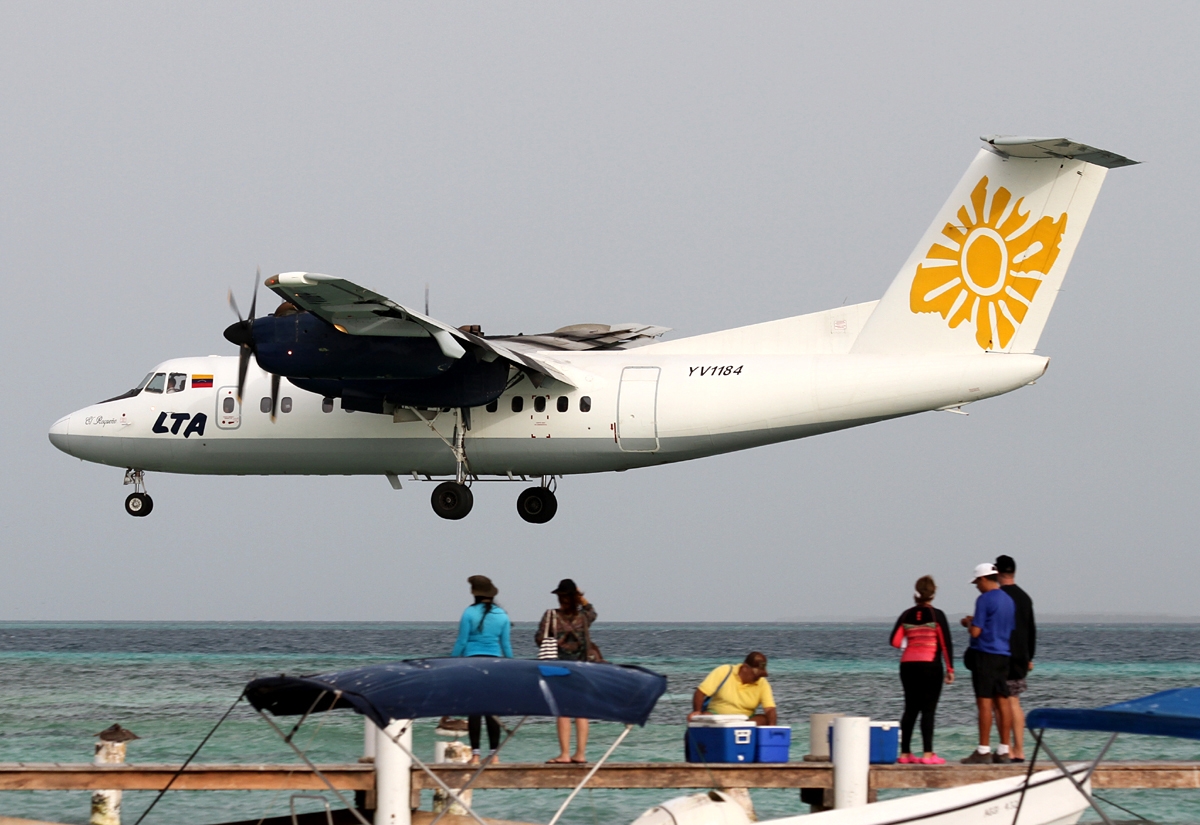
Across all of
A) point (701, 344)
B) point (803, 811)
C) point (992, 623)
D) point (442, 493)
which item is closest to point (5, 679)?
point (442, 493)

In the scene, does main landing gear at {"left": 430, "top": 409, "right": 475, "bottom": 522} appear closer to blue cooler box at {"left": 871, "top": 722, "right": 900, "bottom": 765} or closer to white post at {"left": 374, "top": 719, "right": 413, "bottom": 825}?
white post at {"left": 374, "top": 719, "right": 413, "bottom": 825}

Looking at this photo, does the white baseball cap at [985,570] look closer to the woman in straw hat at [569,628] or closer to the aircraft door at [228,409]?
the woman in straw hat at [569,628]

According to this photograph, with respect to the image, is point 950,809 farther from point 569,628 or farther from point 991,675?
point 569,628

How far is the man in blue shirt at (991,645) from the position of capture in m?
13.6

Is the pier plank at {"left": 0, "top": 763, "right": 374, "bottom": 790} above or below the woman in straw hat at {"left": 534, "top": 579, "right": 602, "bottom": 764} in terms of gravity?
below

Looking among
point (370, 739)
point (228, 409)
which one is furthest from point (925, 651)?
point (228, 409)

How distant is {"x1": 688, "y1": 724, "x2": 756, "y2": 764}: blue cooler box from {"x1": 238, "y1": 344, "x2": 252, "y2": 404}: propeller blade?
13124 mm

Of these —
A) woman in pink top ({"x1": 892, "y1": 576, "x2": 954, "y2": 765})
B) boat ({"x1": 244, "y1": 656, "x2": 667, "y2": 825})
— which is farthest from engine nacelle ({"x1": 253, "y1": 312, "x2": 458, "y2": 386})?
boat ({"x1": 244, "y1": 656, "x2": 667, "y2": 825})

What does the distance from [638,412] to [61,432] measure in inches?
465

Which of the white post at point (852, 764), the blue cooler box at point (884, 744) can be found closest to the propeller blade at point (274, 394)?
the blue cooler box at point (884, 744)

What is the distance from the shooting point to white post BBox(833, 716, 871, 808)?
13.4m

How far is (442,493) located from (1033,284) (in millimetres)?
10540

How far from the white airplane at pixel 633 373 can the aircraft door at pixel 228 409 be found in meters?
0.03

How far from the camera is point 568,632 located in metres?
14.0
